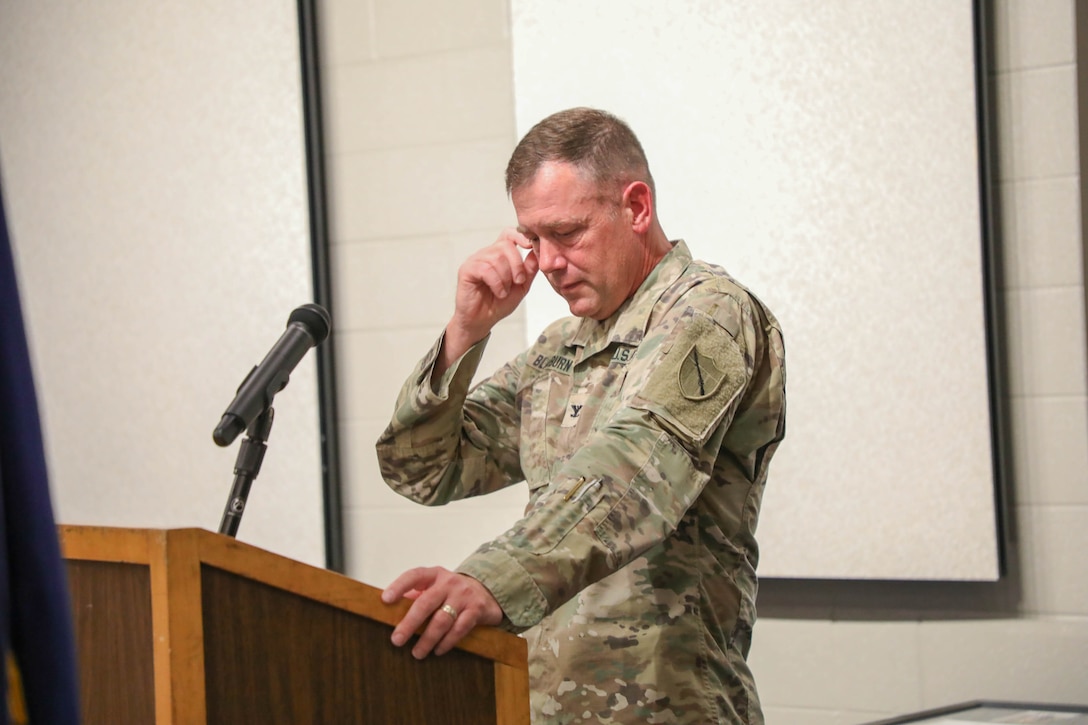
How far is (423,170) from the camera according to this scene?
243cm

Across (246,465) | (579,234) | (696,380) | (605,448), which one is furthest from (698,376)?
(246,465)

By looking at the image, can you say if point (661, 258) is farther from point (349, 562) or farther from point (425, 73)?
point (349, 562)

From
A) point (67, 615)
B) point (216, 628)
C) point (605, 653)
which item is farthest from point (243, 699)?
point (605, 653)

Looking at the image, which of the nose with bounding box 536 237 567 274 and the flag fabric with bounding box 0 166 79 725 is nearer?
the flag fabric with bounding box 0 166 79 725

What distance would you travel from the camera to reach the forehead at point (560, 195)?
150 centimetres

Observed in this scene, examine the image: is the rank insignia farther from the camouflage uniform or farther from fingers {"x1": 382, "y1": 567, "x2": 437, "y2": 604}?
fingers {"x1": 382, "y1": 567, "x2": 437, "y2": 604}

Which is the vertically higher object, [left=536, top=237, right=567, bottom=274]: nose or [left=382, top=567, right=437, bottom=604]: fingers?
[left=536, top=237, right=567, bottom=274]: nose

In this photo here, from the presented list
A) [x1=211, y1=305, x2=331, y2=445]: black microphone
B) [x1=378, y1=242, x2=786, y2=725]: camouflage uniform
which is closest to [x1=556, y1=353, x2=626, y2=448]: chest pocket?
[x1=378, y1=242, x2=786, y2=725]: camouflage uniform

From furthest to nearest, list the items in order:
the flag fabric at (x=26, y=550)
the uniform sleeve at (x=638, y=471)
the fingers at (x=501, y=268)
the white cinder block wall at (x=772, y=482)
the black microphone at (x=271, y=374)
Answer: the white cinder block wall at (x=772, y=482) < the fingers at (x=501, y=268) < the black microphone at (x=271, y=374) < the uniform sleeve at (x=638, y=471) < the flag fabric at (x=26, y=550)

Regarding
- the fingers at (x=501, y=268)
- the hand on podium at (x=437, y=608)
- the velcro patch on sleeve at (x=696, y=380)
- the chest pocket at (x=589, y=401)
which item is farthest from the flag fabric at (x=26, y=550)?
the fingers at (x=501, y=268)

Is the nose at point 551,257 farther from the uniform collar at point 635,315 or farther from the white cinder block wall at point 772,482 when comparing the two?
the white cinder block wall at point 772,482

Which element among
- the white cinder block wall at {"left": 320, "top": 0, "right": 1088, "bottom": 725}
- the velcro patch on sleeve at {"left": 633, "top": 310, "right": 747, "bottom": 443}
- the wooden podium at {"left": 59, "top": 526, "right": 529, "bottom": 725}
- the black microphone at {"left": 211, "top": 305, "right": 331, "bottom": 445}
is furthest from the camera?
the white cinder block wall at {"left": 320, "top": 0, "right": 1088, "bottom": 725}

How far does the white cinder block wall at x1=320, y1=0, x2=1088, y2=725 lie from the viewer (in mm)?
1939

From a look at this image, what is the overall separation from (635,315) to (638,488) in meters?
0.38
